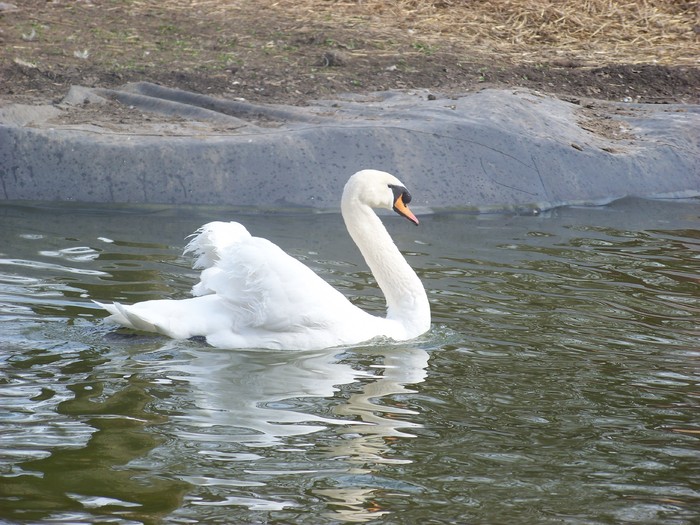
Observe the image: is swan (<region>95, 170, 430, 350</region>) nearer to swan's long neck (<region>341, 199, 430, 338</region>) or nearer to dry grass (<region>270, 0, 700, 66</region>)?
swan's long neck (<region>341, 199, 430, 338</region>)

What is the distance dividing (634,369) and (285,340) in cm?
161

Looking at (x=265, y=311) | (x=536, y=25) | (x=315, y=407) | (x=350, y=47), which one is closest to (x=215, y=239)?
(x=265, y=311)

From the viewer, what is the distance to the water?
11.8 feet

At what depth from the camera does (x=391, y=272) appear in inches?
225

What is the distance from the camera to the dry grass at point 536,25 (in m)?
11.7

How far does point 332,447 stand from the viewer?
4012mm

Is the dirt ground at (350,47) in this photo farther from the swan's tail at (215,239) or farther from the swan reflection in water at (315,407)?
the swan reflection in water at (315,407)

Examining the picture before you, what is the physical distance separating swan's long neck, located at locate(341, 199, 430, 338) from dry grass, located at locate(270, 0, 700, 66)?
6.00 meters

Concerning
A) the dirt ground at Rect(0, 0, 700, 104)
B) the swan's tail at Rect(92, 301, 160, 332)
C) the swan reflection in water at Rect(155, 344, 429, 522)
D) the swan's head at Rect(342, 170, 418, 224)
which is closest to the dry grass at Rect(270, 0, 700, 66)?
the dirt ground at Rect(0, 0, 700, 104)

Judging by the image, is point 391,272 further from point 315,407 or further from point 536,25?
point 536,25

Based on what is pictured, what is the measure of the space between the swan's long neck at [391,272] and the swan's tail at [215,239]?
574 mm

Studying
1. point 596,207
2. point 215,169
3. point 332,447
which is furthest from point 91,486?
point 596,207

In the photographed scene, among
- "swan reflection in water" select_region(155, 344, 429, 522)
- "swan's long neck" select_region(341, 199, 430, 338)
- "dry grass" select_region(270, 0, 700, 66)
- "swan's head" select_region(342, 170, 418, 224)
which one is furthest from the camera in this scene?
"dry grass" select_region(270, 0, 700, 66)

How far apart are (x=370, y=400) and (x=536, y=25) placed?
8.67 m
